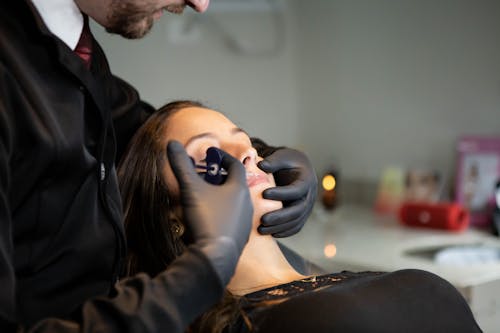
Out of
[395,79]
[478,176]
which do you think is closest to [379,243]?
[478,176]

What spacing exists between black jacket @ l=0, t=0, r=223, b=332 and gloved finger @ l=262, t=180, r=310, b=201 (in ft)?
1.04

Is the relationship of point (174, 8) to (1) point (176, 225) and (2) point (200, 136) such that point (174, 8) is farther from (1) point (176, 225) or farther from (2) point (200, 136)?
(1) point (176, 225)

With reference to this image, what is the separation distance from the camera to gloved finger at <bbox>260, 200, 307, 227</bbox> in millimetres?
1452

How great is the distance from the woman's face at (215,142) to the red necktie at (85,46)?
32 cm

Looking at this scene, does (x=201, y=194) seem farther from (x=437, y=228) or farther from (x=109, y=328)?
(x=437, y=228)

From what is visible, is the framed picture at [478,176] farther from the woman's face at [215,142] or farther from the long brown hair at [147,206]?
the long brown hair at [147,206]

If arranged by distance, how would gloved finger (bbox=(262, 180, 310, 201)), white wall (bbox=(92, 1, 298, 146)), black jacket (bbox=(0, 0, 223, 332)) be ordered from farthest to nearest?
white wall (bbox=(92, 1, 298, 146)) → gloved finger (bbox=(262, 180, 310, 201)) → black jacket (bbox=(0, 0, 223, 332))

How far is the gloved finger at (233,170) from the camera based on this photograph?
1116 millimetres

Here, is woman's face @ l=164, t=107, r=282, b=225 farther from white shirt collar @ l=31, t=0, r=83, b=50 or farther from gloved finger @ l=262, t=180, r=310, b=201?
white shirt collar @ l=31, t=0, r=83, b=50

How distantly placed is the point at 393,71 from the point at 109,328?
7.02 feet

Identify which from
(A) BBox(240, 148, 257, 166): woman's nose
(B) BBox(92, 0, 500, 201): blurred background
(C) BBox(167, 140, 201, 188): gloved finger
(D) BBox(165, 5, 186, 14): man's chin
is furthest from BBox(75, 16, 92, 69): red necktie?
(B) BBox(92, 0, 500, 201): blurred background

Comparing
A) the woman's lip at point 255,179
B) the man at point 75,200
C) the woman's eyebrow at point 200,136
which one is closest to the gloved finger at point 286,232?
the woman's lip at point 255,179

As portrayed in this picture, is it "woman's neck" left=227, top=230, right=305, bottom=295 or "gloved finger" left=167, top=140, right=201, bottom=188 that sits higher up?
"gloved finger" left=167, top=140, right=201, bottom=188

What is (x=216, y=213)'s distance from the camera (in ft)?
3.40
